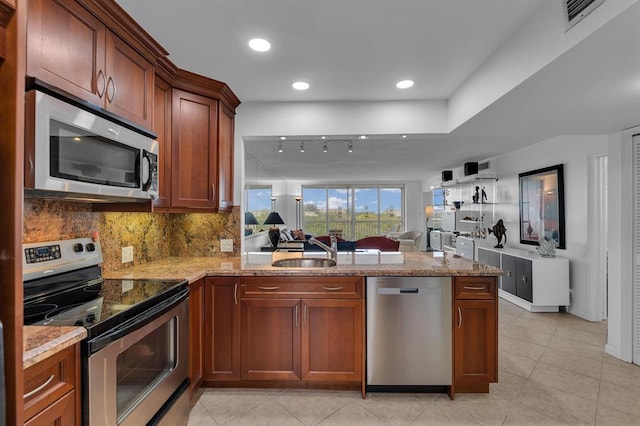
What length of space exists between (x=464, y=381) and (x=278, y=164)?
513cm

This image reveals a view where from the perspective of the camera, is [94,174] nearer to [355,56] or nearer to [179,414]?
[179,414]

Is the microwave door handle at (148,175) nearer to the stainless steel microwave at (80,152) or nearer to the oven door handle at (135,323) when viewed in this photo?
the stainless steel microwave at (80,152)

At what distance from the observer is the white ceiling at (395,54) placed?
165cm

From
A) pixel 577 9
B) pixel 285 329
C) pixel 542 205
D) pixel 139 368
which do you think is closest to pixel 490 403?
pixel 285 329

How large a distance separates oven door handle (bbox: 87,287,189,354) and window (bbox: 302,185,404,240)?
340 inches

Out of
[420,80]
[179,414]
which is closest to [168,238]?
[179,414]

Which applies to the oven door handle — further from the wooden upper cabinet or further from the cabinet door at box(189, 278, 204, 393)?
the wooden upper cabinet

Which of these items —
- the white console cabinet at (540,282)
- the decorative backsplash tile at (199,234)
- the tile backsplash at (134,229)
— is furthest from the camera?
the white console cabinet at (540,282)

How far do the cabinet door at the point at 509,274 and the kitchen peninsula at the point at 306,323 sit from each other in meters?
2.63

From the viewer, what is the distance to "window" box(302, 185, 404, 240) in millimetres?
10344

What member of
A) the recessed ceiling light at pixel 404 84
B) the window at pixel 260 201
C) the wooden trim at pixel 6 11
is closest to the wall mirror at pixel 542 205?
the recessed ceiling light at pixel 404 84

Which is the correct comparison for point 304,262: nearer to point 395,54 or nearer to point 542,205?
point 395,54

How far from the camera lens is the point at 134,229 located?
2402 mm

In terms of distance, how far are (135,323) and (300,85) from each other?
2122mm
